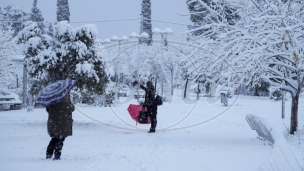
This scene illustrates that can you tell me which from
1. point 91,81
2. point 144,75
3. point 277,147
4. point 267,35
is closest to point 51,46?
point 91,81

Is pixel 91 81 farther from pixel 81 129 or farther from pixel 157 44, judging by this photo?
pixel 157 44

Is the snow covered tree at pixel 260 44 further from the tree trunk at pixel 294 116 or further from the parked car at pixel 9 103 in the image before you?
the parked car at pixel 9 103

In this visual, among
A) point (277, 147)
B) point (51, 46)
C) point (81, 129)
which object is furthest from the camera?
point (51, 46)

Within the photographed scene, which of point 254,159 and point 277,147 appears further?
point 254,159

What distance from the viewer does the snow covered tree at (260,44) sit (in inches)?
371

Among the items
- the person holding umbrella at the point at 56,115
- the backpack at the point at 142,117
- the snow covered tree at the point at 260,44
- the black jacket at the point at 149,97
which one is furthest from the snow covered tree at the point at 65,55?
the person holding umbrella at the point at 56,115

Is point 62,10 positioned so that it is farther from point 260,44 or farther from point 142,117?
point 260,44

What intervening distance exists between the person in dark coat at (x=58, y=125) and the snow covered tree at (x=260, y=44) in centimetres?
430

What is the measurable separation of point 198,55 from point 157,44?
48678 millimetres

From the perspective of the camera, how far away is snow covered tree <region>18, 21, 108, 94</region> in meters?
15.3

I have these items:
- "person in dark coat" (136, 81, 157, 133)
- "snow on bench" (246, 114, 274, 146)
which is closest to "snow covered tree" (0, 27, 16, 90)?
"person in dark coat" (136, 81, 157, 133)

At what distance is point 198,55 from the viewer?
38.5 ft

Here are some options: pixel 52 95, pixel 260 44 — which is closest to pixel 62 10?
pixel 260 44

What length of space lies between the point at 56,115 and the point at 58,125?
22 cm
